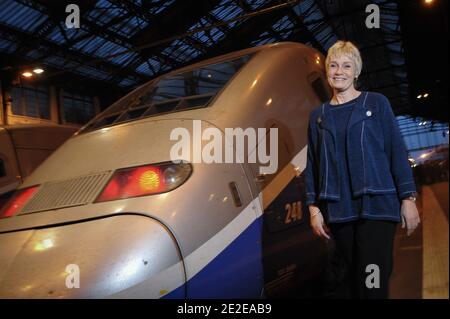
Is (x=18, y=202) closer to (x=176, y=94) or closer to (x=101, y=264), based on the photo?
(x=101, y=264)

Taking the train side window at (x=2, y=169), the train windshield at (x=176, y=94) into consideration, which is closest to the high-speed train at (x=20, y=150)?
the train side window at (x=2, y=169)

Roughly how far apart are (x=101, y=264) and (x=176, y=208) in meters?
0.44

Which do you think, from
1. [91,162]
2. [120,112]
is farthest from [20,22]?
[91,162]

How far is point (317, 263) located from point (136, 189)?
5.33ft

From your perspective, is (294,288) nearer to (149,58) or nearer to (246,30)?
(246,30)

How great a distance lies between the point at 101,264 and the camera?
6.08 ft

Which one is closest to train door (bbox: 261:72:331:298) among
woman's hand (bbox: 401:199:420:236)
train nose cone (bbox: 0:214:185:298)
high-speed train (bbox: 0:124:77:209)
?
train nose cone (bbox: 0:214:185:298)

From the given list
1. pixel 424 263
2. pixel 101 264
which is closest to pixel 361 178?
pixel 101 264

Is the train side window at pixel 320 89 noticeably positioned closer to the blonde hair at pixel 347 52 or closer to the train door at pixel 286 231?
the train door at pixel 286 231

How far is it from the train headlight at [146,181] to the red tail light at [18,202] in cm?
72

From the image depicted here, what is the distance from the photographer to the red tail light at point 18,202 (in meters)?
2.58

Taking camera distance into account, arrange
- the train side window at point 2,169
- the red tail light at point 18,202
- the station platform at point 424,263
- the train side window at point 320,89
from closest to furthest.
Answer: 1. the red tail light at point 18,202
2. the station platform at point 424,263
3. the train side window at point 320,89
4. the train side window at point 2,169

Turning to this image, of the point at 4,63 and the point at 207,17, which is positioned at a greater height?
the point at 207,17
